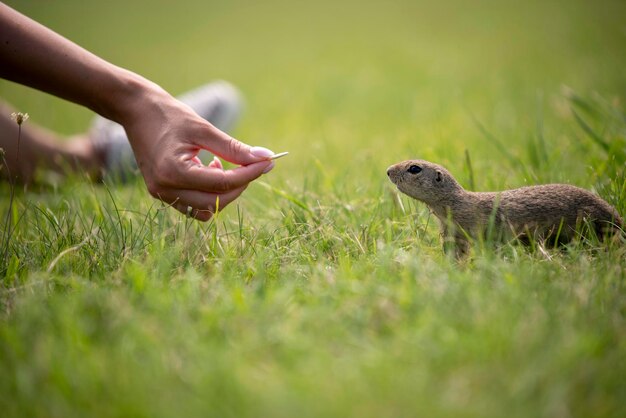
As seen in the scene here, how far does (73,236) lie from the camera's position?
8.33ft

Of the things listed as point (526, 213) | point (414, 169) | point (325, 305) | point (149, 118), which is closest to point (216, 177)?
point (149, 118)

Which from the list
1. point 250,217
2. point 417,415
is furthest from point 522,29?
point 417,415

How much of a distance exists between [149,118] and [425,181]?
1.26m

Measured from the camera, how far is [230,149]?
241cm

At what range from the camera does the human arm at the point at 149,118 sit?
7.75ft

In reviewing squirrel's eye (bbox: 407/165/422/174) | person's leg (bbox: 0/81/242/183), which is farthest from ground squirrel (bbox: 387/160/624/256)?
person's leg (bbox: 0/81/242/183)

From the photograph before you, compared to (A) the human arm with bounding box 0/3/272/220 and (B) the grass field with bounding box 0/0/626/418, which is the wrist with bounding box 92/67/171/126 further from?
(B) the grass field with bounding box 0/0/626/418

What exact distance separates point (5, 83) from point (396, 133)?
288 inches

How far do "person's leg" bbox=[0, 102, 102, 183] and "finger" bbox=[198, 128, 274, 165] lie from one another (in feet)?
6.21

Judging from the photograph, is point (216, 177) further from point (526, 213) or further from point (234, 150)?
point (526, 213)

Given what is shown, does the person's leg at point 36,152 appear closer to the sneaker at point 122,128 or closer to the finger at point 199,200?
the sneaker at point 122,128

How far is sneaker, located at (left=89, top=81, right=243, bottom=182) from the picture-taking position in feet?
14.3

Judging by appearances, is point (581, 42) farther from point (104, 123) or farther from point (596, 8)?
point (104, 123)

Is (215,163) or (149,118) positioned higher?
(149,118)
